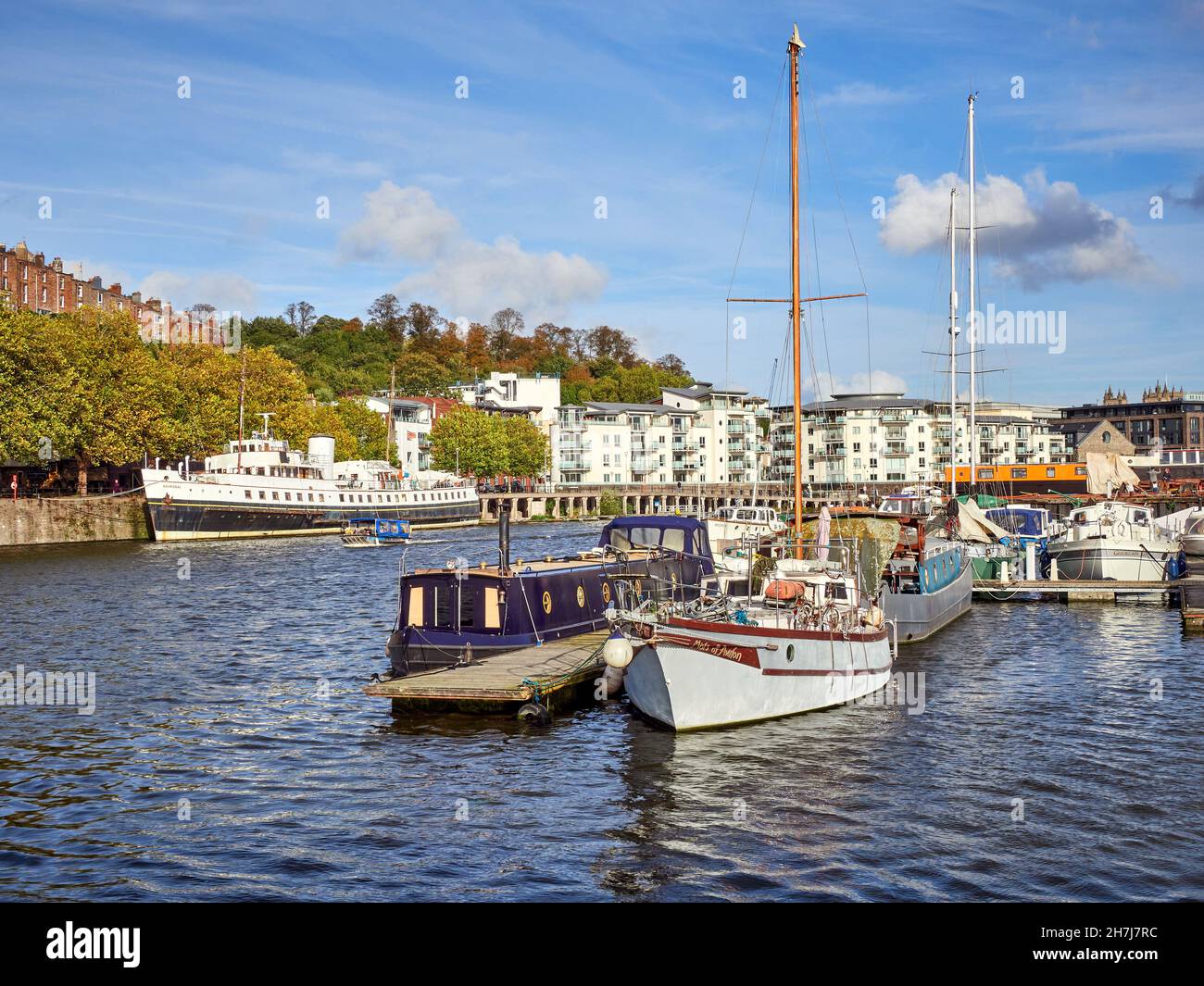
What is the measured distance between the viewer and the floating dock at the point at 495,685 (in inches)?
1030

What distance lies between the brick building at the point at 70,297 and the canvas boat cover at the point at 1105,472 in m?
98.5

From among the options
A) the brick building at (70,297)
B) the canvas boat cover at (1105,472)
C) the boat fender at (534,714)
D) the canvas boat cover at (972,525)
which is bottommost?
the boat fender at (534,714)

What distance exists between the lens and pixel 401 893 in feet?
52.2

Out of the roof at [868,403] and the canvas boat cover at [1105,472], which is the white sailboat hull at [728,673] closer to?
the canvas boat cover at [1105,472]

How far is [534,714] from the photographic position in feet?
85.3

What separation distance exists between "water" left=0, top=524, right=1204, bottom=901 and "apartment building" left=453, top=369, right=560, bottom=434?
13688 cm

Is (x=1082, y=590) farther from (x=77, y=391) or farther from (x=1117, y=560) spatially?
(x=77, y=391)

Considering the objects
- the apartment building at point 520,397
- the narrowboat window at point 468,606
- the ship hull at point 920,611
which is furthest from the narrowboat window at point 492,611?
the apartment building at point 520,397

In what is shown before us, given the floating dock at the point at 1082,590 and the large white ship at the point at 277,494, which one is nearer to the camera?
the floating dock at the point at 1082,590

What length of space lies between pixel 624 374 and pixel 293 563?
131 m

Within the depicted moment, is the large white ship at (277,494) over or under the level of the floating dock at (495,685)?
over

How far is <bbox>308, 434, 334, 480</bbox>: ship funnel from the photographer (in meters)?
110
